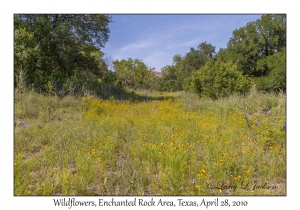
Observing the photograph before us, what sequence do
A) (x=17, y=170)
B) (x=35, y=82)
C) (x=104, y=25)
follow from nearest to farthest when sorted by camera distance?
(x=17, y=170)
(x=35, y=82)
(x=104, y=25)

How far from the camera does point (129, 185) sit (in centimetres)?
283

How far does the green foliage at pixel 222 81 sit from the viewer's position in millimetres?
12602

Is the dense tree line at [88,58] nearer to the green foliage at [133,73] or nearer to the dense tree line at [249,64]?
the dense tree line at [249,64]

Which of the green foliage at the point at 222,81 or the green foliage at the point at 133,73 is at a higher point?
the green foliage at the point at 133,73

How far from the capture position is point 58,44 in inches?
418

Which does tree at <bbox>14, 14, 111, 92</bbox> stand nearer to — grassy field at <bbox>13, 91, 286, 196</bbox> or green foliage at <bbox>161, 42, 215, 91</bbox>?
grassy field at <bbox>13, 91, 286, 196</bbox>

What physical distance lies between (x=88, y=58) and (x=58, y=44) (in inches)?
90.3

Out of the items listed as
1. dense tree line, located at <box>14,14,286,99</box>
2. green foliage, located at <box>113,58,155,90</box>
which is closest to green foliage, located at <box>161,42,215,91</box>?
green foliage, located at <box>113,58,155,90</box>

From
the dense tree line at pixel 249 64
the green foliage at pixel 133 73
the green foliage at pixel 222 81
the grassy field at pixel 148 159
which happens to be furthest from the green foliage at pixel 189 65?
the grassy field at pixel 148 159

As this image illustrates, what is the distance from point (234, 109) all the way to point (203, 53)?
31.8 meters

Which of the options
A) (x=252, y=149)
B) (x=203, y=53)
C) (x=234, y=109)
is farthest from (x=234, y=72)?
(x=203, y=53)

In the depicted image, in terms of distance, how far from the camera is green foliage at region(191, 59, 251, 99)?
12.6 metres

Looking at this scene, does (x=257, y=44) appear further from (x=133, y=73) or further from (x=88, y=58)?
(x=133, y=73)
